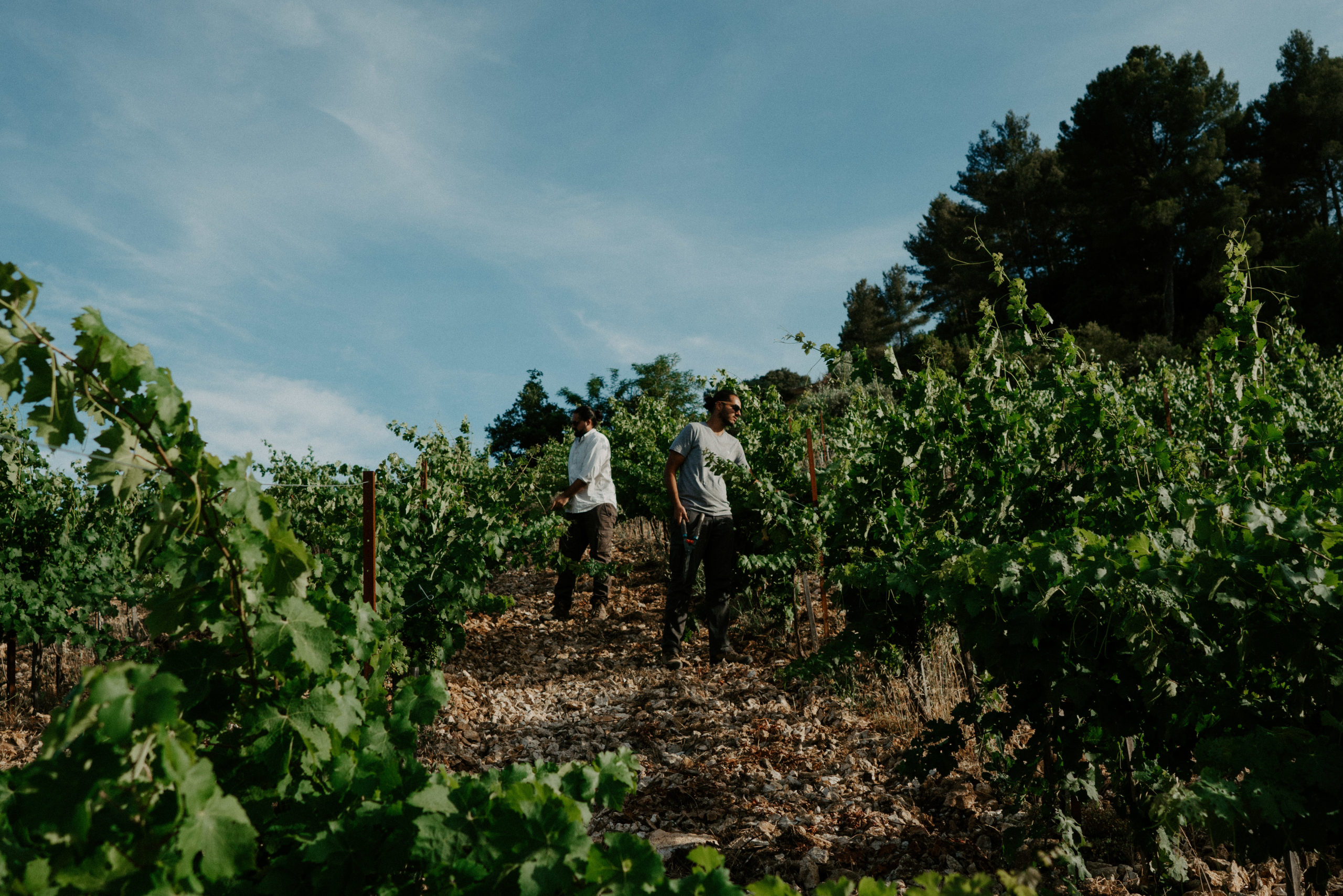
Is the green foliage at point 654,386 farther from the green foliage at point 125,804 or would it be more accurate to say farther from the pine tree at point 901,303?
the green foliage at point 125,804

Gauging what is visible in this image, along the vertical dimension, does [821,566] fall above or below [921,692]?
above

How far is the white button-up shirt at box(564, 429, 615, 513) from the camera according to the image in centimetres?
700

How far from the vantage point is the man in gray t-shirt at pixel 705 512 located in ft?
18.5

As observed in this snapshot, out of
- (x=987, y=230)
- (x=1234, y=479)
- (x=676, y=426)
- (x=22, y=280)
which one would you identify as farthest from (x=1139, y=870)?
(x=987, y=230)

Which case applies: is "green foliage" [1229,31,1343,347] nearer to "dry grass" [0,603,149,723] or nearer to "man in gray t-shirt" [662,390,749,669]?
"man in gray t-shirt" [662,390,749,669]

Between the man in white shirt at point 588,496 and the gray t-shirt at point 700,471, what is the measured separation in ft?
4.83

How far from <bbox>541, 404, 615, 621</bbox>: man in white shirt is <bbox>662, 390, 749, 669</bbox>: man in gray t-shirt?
1334 mm

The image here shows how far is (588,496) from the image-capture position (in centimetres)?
715

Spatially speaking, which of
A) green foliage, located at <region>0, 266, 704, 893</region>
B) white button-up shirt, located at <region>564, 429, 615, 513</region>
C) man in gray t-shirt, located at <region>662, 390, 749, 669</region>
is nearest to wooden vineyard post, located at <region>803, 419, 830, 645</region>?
man in gray t-shirt, located at <region>662, 390, 749, 669</region>

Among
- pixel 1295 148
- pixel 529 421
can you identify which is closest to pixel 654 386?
pixel 529 421

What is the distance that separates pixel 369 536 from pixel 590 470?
323 cm

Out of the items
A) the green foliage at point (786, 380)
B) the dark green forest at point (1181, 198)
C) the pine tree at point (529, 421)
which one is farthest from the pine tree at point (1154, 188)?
the pine tree at point (529, 421)

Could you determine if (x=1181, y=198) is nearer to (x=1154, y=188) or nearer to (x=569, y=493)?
(x=1154, y=188)

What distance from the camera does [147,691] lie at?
1.09 meters
